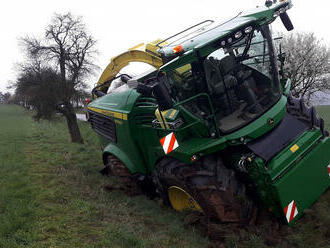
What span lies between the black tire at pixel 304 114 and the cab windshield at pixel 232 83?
0.56 metres

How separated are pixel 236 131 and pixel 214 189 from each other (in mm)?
821

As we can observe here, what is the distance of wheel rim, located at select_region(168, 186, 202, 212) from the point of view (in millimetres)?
4395

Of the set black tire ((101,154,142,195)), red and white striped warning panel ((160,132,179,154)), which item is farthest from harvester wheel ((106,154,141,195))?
red and white striped warning panel ((160,132,179,154))

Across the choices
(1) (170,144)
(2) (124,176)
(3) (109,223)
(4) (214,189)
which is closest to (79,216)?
(3) (109,223)

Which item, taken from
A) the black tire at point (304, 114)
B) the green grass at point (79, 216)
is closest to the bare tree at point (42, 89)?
the green grass at point (79, 216)

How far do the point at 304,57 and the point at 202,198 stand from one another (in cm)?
2154

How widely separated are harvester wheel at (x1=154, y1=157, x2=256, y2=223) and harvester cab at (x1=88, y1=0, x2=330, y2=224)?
0.04 ft

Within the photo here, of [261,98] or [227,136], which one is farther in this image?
[261,98]

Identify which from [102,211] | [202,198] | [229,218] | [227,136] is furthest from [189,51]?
[102,211]

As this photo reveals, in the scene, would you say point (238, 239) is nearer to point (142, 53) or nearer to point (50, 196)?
point (50, 196)

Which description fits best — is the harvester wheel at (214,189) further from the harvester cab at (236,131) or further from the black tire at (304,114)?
the black tire at (304,114)

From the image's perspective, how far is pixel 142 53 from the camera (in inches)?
263

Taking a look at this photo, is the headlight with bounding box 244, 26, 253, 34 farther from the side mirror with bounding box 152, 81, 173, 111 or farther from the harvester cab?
the side mirror with bounding box 152, 81, 173, 111

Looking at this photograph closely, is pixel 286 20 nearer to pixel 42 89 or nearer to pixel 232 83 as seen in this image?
pixel 232 83
